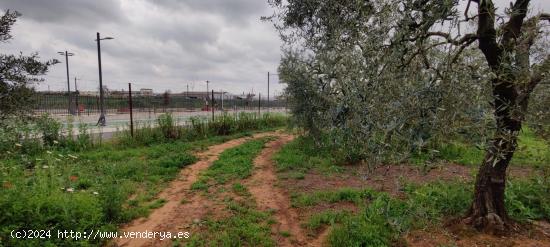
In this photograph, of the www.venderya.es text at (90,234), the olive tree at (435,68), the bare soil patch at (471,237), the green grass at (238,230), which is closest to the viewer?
the olive tree at (435,68)

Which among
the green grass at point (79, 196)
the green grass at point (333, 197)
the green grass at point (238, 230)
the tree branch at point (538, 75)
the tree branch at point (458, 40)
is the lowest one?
the green grass at point (238, 230)

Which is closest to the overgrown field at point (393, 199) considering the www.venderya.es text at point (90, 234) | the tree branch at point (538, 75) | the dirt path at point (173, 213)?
the tree branch at point (538, 75)

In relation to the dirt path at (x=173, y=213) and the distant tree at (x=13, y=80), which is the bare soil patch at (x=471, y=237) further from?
the distant tree at (x=13, y=80)

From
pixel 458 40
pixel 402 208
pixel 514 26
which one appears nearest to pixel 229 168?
pixel 402 208

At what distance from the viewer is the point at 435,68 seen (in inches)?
95.0

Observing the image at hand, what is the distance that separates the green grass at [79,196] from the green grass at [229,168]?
2.23ft

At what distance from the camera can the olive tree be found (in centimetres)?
214

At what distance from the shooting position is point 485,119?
1998 millimetres

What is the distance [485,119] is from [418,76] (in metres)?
0.52

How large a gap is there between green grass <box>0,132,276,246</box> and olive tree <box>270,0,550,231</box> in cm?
296

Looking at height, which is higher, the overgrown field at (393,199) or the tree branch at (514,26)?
the tree branch at (514,26)

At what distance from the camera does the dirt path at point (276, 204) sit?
371 cm

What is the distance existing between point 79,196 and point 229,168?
327cm

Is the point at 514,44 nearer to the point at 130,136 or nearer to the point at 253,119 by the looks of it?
the point at 130,136
